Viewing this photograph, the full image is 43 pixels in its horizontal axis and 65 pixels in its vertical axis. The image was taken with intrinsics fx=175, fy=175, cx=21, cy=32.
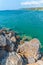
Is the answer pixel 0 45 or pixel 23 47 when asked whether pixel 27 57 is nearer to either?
pixel 23 47

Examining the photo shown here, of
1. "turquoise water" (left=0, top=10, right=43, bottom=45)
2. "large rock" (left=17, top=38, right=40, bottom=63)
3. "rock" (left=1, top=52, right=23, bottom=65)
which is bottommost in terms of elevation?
"turquoise water" (left=0, top=10, right=43, bottom=45)

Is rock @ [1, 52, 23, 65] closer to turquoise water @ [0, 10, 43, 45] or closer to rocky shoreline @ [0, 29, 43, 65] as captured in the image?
rocky shoreline @ [0, 29, 43, 65]

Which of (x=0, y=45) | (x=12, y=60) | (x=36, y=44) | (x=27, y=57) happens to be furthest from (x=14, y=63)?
(x=36, y=44)

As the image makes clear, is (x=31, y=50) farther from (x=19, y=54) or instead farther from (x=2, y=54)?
(x=2, y=54)

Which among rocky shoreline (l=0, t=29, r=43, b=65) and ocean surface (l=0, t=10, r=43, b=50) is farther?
ocean surface (l=0, t=10, r=43, b=50)

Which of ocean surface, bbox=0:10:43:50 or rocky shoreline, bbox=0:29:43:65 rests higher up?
rocky shoreline, bbox=0:29:43:65

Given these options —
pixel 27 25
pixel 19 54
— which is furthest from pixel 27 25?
pixel 19 54

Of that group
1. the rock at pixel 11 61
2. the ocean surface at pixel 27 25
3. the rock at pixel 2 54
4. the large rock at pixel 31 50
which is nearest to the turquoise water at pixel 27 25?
the ocean surface at pixel 27 25

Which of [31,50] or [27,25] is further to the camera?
[27,25]

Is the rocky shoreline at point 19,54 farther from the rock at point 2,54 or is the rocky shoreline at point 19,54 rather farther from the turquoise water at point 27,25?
the turquoise water at point 27,25

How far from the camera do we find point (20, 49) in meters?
15.6

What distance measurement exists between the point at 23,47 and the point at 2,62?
433 centimetres

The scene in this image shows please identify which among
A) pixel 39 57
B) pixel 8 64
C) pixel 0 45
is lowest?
pixel 39 57

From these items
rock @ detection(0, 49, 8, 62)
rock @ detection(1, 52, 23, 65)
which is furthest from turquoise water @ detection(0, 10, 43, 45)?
rock @ detection(1, 52, 23, 65)
